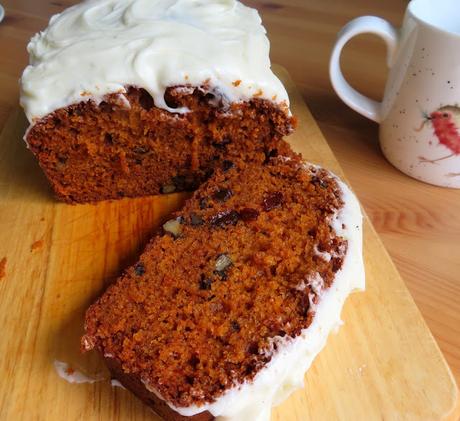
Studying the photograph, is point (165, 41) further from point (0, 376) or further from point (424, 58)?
point (0, 376)

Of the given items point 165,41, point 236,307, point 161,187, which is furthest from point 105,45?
point 236,307

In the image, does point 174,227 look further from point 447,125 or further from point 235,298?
point 447,125

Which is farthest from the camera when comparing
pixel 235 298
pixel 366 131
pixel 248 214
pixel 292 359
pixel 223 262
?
pixel 366 131

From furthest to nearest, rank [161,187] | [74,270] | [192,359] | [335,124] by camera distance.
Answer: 1. [335,124]
2. [161,187]
3. [74,270]
4. [192,359]

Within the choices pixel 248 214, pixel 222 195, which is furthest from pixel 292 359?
pixel 222 195

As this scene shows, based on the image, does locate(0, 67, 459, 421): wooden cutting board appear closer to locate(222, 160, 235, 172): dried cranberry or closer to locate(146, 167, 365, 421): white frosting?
locate(146, 167, 365, 421): white frosting
